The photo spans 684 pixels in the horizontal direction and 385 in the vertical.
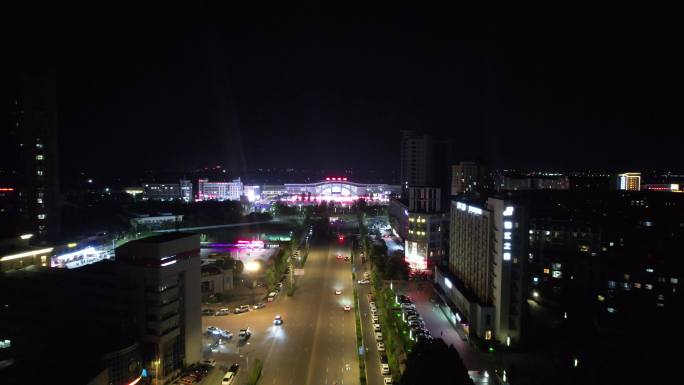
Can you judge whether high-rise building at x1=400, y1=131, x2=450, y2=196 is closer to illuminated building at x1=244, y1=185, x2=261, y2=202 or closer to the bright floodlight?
illuminated building at x1=244, y1=185, x2=261, y2=202

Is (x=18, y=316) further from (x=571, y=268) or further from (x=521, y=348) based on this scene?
(x=571, y=268)

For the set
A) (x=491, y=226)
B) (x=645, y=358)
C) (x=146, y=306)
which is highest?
(x=491, y=226)

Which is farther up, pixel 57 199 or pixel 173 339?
pixel 57 199

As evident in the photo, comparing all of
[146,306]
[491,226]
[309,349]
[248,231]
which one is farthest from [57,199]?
[491,226]

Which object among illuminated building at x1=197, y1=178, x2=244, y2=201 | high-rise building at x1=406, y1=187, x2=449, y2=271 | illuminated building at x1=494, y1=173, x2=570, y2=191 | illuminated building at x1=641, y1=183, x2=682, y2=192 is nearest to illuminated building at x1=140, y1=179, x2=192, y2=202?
illuminated building at x1=197, y1=178, x2=244, y2=201

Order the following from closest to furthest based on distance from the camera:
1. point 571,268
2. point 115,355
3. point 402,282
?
point 115,355
point 571,268
point 402,282

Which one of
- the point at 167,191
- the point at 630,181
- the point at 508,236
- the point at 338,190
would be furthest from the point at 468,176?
the point at 167,191

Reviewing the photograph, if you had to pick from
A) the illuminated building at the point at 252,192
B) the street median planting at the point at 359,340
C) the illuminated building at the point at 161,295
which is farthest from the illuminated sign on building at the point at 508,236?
the illuminated building at the point at 252,192

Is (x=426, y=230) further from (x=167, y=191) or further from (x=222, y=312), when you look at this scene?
(x=167, y=191)
